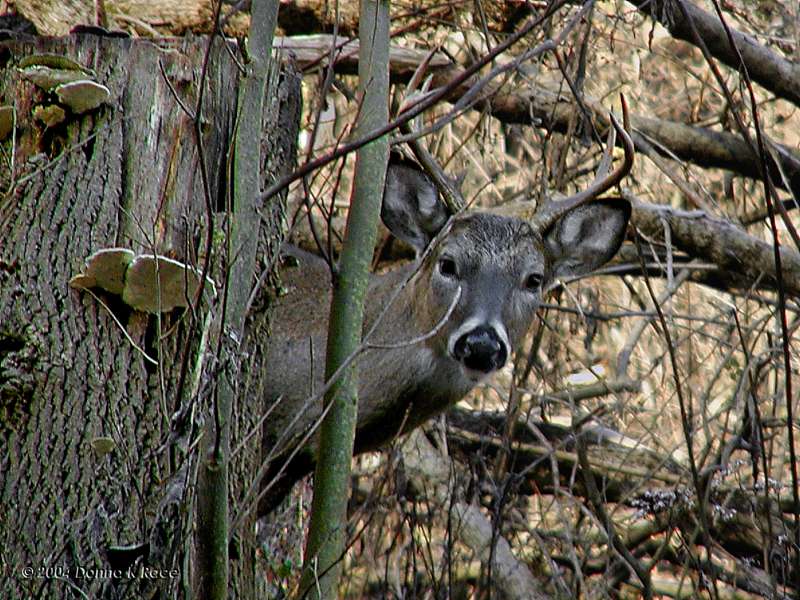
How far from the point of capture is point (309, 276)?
6043 mm

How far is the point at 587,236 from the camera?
5.81 m

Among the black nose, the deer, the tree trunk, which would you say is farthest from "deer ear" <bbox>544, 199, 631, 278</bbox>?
the tree trunk

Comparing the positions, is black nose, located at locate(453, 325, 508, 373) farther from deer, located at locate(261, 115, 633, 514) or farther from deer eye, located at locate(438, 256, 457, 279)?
deer eye, located at locate(438, 256, 457, 279)

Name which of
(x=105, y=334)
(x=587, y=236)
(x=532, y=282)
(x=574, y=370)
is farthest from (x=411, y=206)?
(x=105, y=334)

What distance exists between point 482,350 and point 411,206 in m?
1.00

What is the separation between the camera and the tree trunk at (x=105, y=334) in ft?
9.57

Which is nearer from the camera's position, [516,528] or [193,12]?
[516,528]

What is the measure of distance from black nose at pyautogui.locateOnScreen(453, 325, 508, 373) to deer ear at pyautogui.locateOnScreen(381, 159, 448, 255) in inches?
31.4

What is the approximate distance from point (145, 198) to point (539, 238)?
2.85m

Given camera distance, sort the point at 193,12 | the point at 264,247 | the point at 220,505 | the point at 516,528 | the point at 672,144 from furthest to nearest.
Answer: the point at 672,144 → the point at 193,12 → the point at 516,528 → the point at 264,247 → the point at 220,505

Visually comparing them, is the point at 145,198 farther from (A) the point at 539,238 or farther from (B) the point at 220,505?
(A) the point at 539,238

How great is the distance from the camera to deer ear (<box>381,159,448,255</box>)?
18.2ft

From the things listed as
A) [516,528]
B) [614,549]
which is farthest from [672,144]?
[614,549]

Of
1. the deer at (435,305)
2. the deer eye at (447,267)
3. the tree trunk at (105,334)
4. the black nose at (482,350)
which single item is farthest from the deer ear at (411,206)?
the tree trunk at (105,334)
